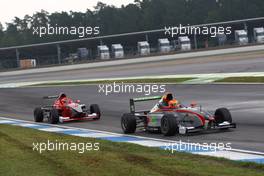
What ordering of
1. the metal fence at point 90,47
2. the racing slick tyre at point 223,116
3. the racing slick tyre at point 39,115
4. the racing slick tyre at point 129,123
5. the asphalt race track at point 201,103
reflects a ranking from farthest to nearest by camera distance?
the metal fence at point 90,47 → the racing slick tyre at point 39,115 → the racing slick tyre at point 129,123 → the racing slick tyre at point 223,116 → the asphalt race track at point 201,103

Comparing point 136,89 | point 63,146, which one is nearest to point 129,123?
point 63,146

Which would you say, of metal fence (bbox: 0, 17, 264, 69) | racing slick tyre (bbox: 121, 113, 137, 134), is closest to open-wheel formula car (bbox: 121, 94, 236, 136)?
racing slick tyre (bbox: 121, 113, 137, 134)

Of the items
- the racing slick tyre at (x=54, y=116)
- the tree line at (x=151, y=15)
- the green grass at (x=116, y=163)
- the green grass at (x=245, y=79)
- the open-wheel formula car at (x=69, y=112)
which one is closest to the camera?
the green grass at (x=116, y=163)

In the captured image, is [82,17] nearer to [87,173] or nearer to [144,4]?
[144,4]

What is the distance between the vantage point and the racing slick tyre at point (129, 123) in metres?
17.2

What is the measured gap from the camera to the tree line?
124 m

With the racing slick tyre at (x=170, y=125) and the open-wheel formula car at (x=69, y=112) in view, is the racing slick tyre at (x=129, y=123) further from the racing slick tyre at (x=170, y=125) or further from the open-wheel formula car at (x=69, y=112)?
the open-wheel formula car at (x=69, y=112)

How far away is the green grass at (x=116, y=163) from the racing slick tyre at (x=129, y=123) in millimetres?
2884

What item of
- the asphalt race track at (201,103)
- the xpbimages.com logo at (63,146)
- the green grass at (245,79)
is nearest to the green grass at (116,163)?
the xpbimages.com logo at (63,146)

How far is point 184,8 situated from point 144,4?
14.1 m

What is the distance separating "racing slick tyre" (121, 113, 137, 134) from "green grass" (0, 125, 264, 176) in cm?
288

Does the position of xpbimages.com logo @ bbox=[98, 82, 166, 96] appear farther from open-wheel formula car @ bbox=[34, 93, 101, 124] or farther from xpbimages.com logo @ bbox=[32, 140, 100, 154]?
xpbimages.com logo @ bbox=[32, 140, 100, 154]

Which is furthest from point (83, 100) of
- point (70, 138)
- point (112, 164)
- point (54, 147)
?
point (112, 164)

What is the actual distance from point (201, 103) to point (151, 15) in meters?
110
